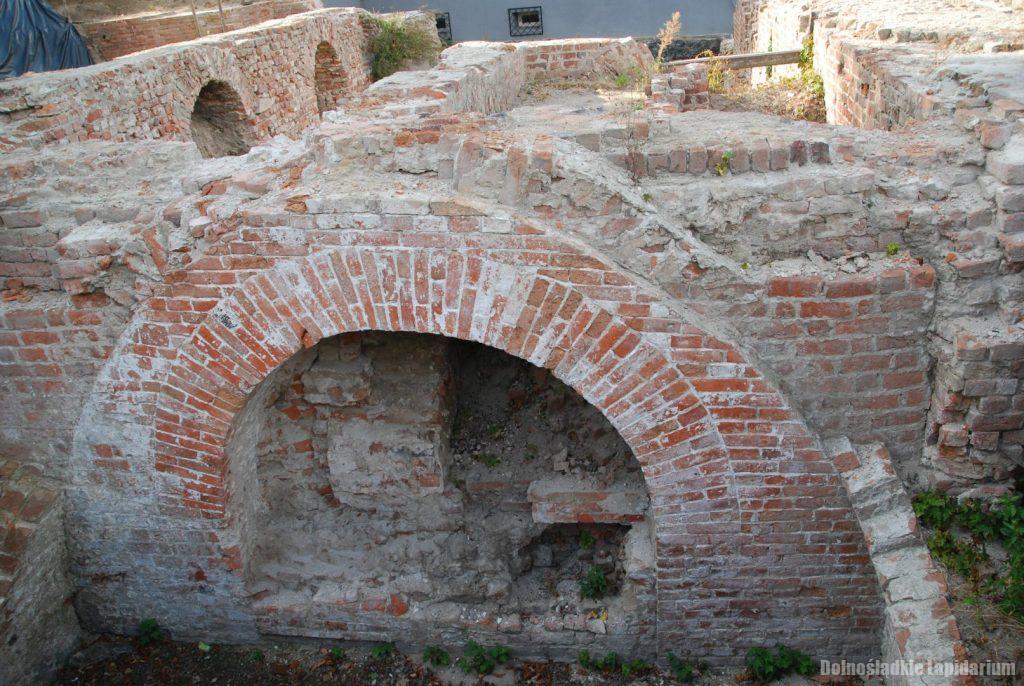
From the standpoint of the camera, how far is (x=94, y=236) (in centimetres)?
396

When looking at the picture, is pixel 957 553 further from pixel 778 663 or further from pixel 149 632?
pixel 149 632

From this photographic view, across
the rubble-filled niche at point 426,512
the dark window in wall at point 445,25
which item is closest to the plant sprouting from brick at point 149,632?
the rubble-filled niche at point 426,512

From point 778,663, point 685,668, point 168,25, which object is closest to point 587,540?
point 685,668

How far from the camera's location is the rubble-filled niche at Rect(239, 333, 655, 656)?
4426 mm

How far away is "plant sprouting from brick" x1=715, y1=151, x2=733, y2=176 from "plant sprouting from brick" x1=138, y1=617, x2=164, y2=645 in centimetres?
413

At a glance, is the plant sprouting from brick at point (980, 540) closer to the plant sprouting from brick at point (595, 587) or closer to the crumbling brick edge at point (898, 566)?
the crumbling brick edge at point (898, 566)

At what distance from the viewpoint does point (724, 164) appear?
379 centimetres

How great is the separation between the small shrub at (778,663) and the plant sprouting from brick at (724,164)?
2.52m

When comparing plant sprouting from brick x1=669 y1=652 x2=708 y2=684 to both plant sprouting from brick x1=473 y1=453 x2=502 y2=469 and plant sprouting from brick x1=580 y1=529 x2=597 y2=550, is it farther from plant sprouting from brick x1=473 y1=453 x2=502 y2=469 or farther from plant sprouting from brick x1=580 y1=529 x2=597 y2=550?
plant sprouting from brick x1=473 y1=453 x2=502 y2=469

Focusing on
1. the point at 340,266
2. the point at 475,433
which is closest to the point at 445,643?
the point at 475,433

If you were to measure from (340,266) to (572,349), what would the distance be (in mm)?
1165

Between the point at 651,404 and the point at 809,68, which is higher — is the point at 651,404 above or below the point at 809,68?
below

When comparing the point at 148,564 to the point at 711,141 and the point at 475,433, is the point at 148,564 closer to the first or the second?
the point at 475,433

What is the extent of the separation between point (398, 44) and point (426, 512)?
11.1 m
